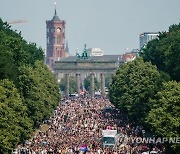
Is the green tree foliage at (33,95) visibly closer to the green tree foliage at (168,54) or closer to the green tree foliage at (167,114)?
the green tree foliage at (168,54)

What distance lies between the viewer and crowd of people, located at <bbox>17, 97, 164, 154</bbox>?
85.9 meters

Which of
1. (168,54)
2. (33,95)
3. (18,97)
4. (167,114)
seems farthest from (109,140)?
(168,54)

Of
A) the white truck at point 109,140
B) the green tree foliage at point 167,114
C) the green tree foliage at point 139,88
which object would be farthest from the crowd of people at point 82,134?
the green tree foliage at point 167,114

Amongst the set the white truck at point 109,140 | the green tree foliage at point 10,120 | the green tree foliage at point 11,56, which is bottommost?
the white truck at point 109,140

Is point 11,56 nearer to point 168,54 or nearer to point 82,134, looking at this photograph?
point 82,134

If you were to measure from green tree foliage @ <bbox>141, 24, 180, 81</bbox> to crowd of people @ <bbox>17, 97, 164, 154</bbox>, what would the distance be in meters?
7.67

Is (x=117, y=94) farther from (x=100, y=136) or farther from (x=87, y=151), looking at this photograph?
(x=87, y=151)

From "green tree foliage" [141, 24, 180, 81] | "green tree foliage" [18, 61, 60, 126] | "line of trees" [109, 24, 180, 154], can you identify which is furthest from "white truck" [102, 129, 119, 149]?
"green tree foliage" [141, 24, 180, 81]

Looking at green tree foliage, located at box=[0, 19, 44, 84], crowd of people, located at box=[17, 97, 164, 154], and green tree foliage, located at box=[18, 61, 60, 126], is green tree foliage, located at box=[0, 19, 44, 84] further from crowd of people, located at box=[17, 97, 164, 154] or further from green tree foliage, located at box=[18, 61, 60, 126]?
crowd of people, located at box=[17, 97, 164, 154]

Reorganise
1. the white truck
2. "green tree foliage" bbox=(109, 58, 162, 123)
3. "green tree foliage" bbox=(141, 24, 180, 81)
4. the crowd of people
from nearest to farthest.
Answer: the crowd of people, the white truck, "green tree foliage" bbox=(109, 58, 162, 123), "green tree foliage" bbox=(141, 24, 180, 81)

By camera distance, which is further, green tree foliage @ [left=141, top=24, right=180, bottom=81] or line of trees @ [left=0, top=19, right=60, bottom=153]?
green tree foliage @ [left=141, top=24, right=180, bottom=81]

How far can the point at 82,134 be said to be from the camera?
105 m

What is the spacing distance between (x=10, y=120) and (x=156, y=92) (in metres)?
25.7

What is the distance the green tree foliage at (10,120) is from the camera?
247 feet
